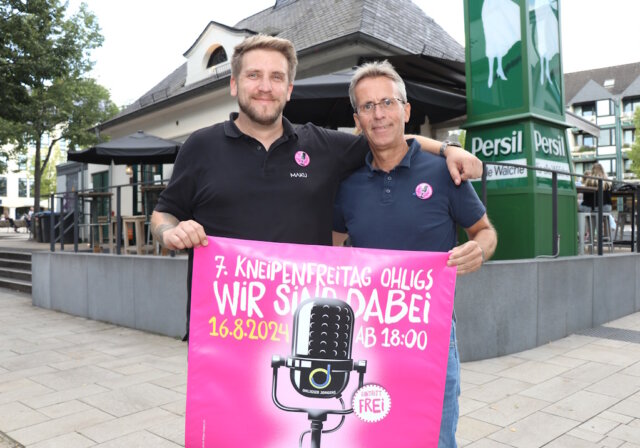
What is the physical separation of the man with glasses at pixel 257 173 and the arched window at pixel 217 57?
47.8ft

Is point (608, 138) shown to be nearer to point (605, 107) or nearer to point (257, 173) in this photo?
point (605, 107)

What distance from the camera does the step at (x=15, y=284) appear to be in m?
11.9

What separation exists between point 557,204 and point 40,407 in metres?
6.15

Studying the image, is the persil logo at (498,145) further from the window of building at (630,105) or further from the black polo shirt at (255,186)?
the window of building at (630,105)

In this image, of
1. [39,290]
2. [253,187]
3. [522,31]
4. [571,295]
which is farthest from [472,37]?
[39,290]

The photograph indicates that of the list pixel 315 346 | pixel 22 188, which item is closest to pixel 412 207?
pixel 315 346

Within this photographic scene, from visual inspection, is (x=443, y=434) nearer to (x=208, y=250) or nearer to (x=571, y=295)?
(x=208, y=250)

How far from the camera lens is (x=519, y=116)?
6816mm

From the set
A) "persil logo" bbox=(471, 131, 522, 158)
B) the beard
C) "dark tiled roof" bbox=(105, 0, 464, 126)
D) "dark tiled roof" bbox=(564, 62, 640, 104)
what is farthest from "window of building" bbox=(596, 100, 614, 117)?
the beard

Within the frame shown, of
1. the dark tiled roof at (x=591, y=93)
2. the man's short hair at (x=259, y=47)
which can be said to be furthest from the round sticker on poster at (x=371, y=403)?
the dark tiled roof at (x=591, y=93)

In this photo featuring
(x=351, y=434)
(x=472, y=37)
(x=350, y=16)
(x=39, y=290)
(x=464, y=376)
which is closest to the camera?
(x=351, y=434)

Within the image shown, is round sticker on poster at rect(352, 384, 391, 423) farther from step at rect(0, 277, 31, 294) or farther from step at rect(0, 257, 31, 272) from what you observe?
step at rect(0, 257, 31, 272)

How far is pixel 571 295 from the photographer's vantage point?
6.94 meters

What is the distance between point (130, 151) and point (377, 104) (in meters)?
9.93
